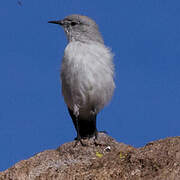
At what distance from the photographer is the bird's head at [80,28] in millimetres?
10375

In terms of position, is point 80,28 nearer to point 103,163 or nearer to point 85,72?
point 85,72

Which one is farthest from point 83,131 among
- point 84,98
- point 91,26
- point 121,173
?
point 121,173

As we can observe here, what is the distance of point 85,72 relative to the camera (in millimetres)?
9789

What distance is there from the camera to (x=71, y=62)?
9.89 metres

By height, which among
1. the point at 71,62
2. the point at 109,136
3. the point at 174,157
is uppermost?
the point at 71,62

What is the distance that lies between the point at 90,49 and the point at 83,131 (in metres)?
2.06

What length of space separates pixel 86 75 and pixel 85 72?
0.23ft

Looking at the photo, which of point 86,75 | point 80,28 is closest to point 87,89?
point 86,75

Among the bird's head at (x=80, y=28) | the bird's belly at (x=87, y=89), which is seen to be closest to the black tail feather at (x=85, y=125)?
the bird's belly at (x=87, y=89)

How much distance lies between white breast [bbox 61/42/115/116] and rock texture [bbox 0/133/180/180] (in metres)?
0.96

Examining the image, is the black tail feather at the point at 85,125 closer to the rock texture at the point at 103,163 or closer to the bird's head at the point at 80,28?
the rock texture at the point at 103,163

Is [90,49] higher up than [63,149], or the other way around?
[90,49]

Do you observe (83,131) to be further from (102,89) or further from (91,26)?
(91,26)

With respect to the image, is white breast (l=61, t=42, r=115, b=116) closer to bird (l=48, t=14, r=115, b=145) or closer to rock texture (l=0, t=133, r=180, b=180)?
bird (l=48, t=14, r=115, b=145)
